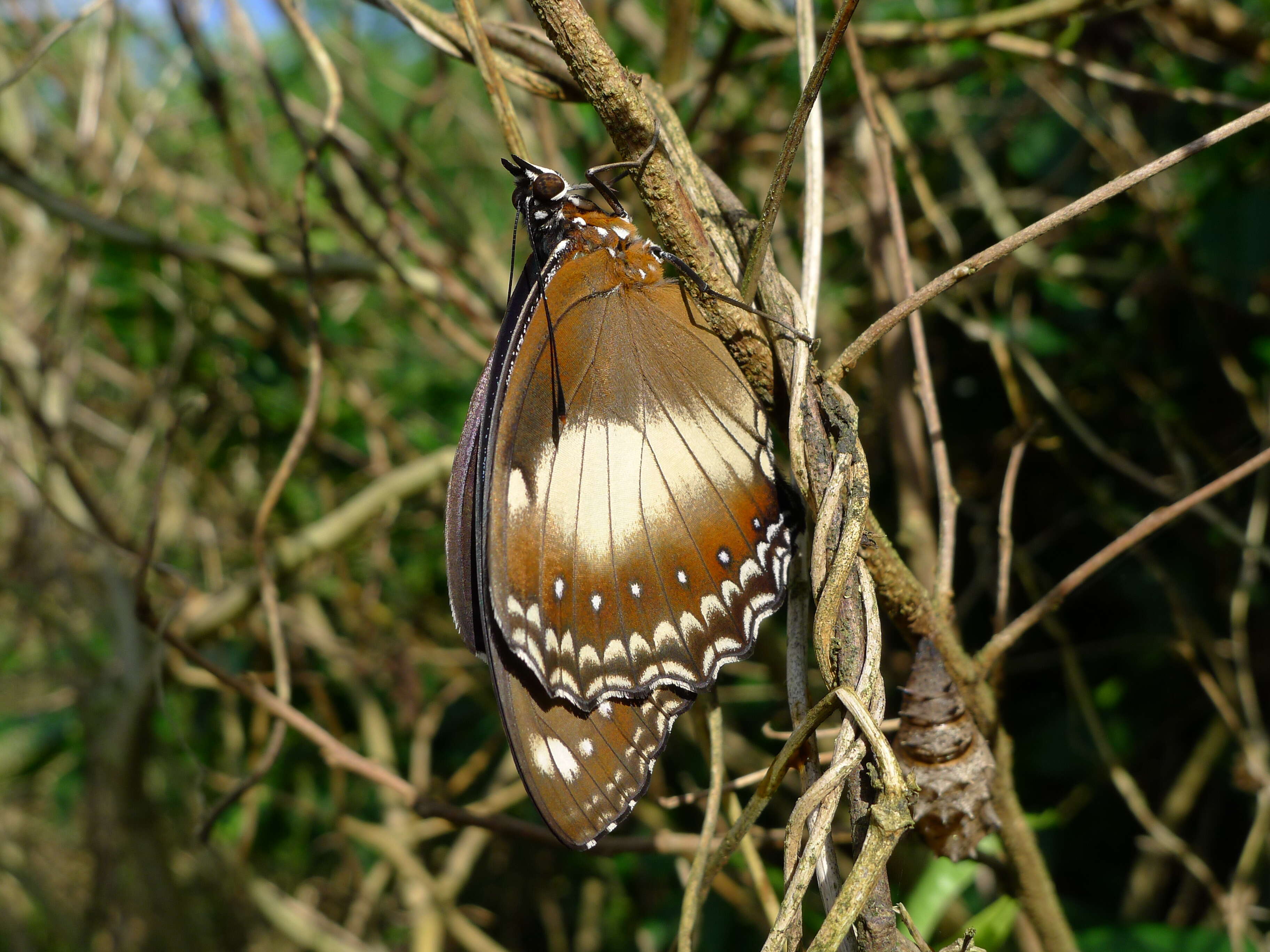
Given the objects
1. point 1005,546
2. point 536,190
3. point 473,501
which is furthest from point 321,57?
point 1005,546

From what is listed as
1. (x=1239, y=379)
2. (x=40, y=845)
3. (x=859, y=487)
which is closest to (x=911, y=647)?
(x=859, y=487)

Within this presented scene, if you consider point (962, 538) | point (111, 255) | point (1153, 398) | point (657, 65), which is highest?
point (657, 65)

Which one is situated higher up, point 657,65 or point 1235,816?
point 657,65

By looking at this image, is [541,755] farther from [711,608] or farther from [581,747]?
[711,608]

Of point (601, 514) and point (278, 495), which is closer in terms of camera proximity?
point (601, 514)

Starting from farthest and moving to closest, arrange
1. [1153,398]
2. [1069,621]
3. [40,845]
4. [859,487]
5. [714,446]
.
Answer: [40,845] → [1069,621] → [1153,398] → [714,446] → [859,487]

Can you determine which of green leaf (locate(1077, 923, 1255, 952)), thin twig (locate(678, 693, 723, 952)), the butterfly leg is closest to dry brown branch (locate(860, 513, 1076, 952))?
thin twig (locate(678, 693, 723, 952))

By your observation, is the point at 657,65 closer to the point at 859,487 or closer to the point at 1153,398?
the point at 1153,398
